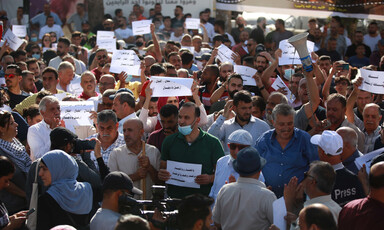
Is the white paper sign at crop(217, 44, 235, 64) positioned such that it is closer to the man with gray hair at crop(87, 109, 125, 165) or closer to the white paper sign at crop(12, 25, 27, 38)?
the man with gray hair at crop(87, 109, 125, 165)

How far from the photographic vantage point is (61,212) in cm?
488

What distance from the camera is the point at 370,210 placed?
168 inches

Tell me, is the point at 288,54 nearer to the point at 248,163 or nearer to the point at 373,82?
the point at 373,82

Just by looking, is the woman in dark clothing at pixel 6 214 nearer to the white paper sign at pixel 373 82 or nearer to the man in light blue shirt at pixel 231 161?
the man in light blue shirt at pixel 231 161

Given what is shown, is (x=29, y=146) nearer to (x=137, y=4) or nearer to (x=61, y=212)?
(x=61, y=212)

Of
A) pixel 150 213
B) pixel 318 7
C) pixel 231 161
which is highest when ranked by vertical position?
pixel 318 7

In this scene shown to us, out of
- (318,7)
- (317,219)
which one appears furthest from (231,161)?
(318,7)

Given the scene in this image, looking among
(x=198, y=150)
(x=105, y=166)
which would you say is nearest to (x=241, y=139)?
Result: (x=198, y=150)

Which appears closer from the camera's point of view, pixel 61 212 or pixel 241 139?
pixel 61 212

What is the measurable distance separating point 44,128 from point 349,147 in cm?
334

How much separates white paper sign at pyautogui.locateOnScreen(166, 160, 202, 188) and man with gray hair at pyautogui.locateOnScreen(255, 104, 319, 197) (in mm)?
691

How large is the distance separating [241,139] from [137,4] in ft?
42.9

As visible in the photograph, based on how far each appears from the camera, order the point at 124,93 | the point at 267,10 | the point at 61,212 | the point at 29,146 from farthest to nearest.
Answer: the point at 267,10
the point at 124,93
the point at 29,146
the point at 61,212

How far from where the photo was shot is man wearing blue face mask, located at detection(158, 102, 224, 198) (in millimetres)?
5906
